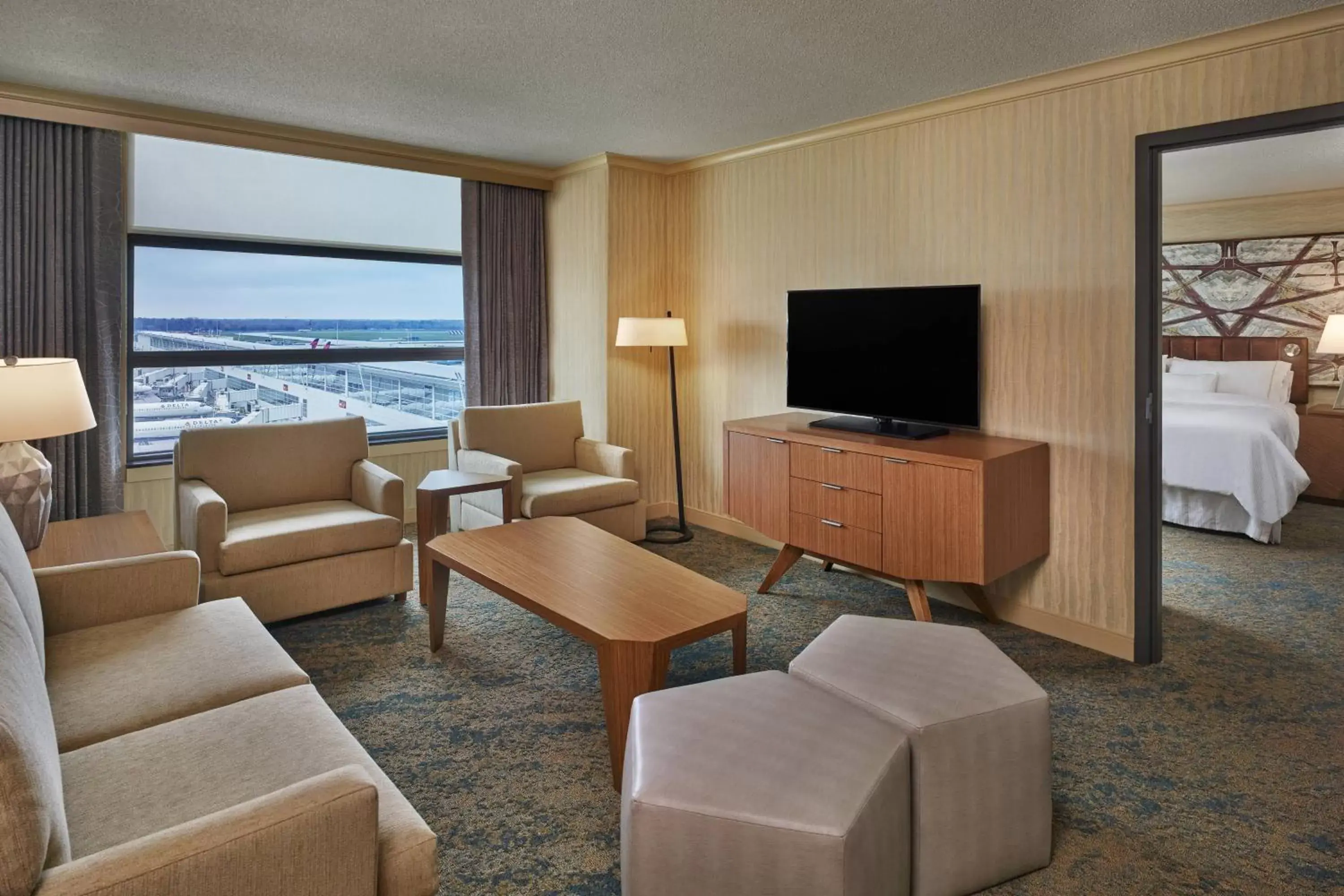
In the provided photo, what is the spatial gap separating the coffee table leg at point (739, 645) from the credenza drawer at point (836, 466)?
1.18m

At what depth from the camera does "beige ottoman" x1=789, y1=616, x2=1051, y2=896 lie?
5.89 ft

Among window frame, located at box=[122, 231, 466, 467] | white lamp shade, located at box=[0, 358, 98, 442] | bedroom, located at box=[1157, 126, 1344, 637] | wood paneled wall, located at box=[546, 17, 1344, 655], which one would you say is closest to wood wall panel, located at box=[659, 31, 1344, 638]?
wood paneled wall, located at box=[546, 17, 1344, 655]

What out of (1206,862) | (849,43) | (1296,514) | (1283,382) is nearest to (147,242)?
(849,43)

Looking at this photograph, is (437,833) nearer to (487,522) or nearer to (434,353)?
(487,522)

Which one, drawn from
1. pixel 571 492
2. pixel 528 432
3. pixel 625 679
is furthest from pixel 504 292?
pixel 625 679

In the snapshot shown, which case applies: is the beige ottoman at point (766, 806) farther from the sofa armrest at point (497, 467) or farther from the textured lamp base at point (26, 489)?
the sofa armrest at point (497, 467)

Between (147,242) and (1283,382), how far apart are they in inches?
310

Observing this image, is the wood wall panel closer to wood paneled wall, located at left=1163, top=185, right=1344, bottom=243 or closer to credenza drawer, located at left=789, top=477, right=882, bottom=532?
credenza drawer, located at left=789, top=477, right=882, bottom=532

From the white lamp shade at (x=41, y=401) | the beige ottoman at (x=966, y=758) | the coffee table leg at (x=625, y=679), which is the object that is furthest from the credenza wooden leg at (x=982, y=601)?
the white lamp shade at (x=41, y=401)

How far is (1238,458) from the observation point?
191 inches

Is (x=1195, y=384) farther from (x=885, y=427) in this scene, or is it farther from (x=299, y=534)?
(x=299, y=534)

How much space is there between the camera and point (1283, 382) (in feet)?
20.5

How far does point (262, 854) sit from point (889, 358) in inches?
126

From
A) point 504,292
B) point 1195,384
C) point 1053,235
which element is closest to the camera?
point 1053,235
